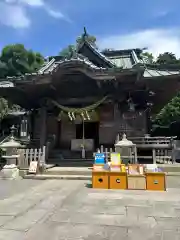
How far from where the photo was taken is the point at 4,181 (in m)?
8.77

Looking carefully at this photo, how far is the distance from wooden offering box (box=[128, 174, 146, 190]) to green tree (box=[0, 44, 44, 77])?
124 ft

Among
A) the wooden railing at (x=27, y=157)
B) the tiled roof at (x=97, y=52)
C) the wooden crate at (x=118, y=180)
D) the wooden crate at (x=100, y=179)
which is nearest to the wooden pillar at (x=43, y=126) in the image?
the wooden railing at (x=27, y=157)

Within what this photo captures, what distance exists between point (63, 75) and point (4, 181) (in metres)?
6.02

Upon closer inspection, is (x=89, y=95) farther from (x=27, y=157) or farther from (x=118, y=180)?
(x=118, y=180)

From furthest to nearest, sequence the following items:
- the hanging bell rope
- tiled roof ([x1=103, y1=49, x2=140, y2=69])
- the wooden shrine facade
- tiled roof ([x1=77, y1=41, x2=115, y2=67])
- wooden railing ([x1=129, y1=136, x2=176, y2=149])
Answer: tiled roof ([x1=103, y1=49, x2=140, y2=69]), tiled roof ([x1=77, y1=41, x2=115, y2=67]), the hanging bell rope, wooden railing ([x1=129, y1=136, x2=176, y2=149]), the wooden shrine facade

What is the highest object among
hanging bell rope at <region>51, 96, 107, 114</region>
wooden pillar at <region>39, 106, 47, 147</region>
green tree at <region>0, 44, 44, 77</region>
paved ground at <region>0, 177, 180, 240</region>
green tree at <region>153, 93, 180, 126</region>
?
green tree at <region>0, 44, 44, 77</region>

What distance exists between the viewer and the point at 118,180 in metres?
7.15

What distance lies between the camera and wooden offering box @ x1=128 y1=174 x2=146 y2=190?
273 inches

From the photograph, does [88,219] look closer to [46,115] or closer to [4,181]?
[4,181]

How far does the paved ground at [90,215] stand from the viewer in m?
3.56

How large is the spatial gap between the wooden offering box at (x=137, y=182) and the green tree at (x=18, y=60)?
3771 centimetres

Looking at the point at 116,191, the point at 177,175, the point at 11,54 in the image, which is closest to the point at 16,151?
the point at 116,191

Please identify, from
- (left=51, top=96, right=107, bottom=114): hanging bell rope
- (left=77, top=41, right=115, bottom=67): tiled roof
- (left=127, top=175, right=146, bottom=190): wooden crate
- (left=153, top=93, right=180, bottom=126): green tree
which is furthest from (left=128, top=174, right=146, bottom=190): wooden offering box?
(left=153, top=93, right=180, bottom=126): green tree

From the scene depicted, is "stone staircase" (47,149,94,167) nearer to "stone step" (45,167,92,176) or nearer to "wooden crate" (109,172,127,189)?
"stone step" (45,167,92,176)
